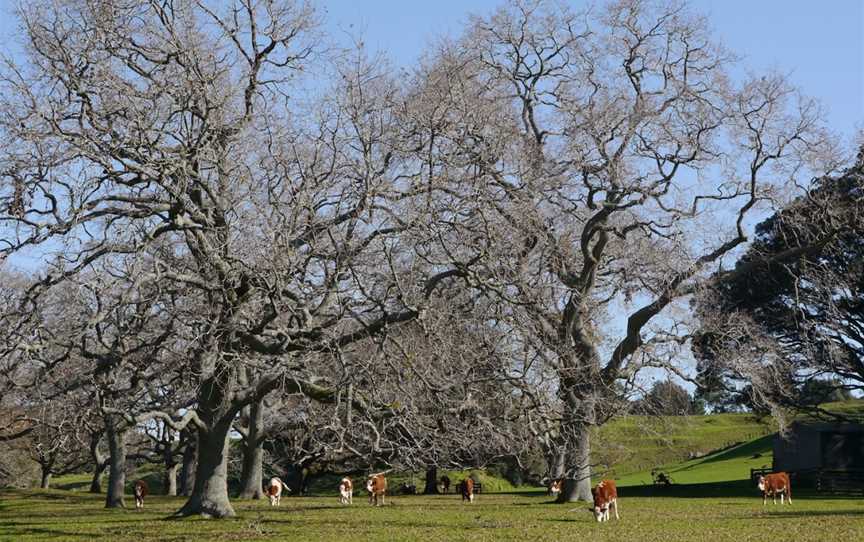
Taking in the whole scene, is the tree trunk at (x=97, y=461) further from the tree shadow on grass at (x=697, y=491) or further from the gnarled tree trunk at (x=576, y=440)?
the tree shadow on grass at (x=697, y=491)

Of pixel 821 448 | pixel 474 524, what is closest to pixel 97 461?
pixel 474 524

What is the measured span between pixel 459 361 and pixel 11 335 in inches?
315

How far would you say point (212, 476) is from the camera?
23.3 metres

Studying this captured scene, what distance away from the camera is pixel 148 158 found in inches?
694

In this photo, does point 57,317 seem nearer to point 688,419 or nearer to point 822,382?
point 688,419

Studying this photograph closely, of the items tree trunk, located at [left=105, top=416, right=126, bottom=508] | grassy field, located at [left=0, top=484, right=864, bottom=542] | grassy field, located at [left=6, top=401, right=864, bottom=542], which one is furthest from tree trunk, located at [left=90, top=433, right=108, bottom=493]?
grassy field, located at [left=0, top=484, right=864, bottom=542]

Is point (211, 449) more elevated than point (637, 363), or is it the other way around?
point (637, 363)

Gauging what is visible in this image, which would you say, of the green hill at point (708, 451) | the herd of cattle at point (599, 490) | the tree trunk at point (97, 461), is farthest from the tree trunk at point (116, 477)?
the green hill at point (708, 451)

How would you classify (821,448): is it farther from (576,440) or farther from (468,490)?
(576,440)

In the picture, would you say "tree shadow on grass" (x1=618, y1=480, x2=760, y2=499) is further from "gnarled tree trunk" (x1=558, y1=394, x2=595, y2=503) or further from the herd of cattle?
"gnarled tree trunk" (x1=558, y1=394, x2=595, y2=503)

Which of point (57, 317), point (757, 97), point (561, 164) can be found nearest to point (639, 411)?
point (561, 164)

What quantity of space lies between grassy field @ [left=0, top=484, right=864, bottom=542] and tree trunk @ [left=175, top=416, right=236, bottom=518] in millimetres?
576

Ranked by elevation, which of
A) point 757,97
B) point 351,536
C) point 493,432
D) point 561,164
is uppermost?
point 757,97

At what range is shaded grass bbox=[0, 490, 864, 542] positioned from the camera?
1814 centimetres
